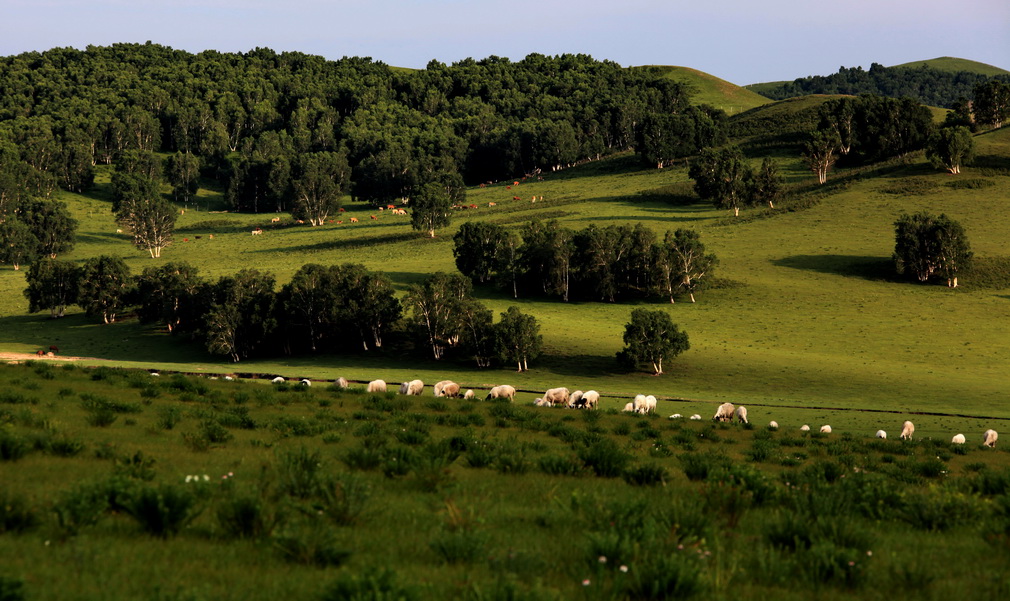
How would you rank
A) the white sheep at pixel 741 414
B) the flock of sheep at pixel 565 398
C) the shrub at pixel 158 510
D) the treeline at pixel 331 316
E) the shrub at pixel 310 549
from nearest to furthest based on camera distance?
the shrub at pixel 310 549
the shrub at pixel 158 510
the flock of sheep at pixel 565 398
the white sheep at pixel 741 414
the treeline at pixel 331 316

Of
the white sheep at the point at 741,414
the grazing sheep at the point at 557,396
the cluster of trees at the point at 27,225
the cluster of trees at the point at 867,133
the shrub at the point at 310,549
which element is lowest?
the white sheep at the point at 741,414

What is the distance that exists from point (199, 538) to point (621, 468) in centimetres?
850

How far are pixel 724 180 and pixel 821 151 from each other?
1022 inches

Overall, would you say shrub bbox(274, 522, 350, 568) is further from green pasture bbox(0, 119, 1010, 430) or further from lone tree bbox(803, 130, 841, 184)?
lone tree bbox(803, 130, 841, 184)

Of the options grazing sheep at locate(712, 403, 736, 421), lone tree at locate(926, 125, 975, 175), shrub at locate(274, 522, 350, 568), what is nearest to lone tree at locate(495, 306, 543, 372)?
grazing sheep at locate(712, 403, 736, 421)

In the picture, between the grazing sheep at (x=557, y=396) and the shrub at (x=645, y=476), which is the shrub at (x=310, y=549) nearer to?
the shrub at (x=645, y=476)

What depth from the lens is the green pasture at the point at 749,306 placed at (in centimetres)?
6469

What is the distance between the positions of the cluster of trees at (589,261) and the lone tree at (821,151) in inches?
2524

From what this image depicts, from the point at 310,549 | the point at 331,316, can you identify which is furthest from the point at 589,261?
the point at 310,549

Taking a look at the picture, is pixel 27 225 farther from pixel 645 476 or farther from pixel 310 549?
pixel 310 549

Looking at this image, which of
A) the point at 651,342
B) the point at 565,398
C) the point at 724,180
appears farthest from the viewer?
the point at 724,180

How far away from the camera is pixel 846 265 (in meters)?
107

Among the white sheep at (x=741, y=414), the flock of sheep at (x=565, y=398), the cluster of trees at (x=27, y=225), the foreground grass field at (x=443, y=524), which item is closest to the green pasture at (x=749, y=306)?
the white sheep at (x=741, y=414)

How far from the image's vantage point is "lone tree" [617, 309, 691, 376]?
6856 cm
